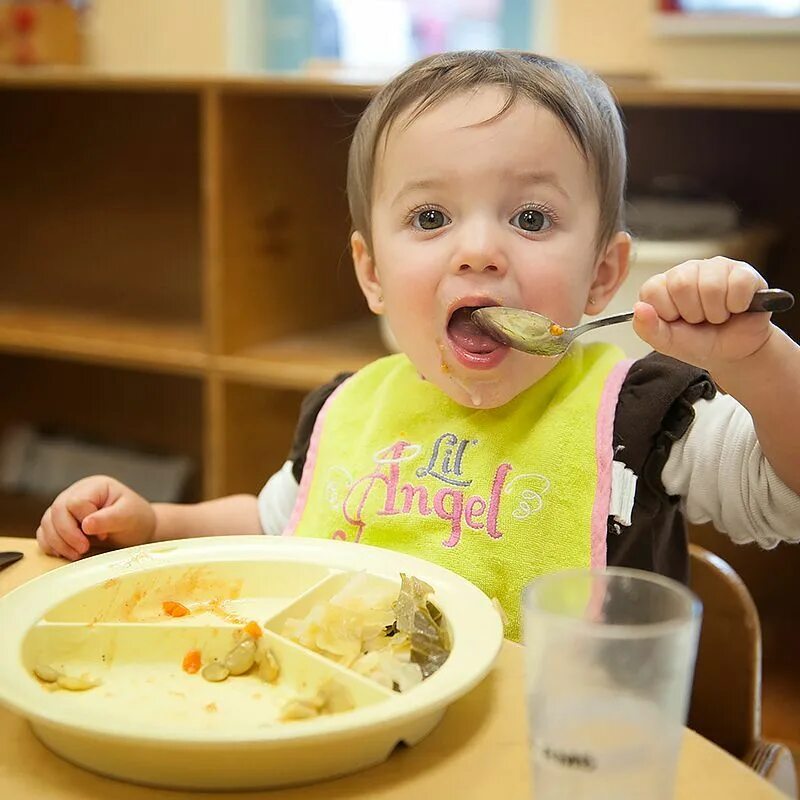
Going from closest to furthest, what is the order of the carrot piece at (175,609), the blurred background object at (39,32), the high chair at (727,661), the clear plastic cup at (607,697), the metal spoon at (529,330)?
1. the clear plastic cup at (607,697)
2. the carrot piece at (175,609)
3. the metal spoon at (529,330)
4. the high chair at (727,661)
5. the blurred background object at (39,32)

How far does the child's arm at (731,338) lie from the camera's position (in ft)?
2.51

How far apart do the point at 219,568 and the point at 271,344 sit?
58.3 inches

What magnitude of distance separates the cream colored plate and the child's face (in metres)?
0.25

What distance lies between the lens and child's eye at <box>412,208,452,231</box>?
3.39 ft

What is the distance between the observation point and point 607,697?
1.68 ft

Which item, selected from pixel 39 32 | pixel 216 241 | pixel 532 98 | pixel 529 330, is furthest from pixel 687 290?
pixel 39 32

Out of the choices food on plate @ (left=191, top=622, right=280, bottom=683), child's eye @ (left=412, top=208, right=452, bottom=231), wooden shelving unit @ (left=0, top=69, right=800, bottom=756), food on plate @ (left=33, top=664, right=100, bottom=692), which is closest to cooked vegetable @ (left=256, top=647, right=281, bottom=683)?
food on plate @ (left=191, top=622, right=280, bottom=683)

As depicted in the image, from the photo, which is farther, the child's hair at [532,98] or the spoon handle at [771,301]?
the child's hair at [532,98]

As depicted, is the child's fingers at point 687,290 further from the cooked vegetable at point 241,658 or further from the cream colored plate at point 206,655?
the cooked vegetable at point 241,658

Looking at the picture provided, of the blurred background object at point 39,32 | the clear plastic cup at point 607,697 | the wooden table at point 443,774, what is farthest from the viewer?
the blurred background object at point 39,32

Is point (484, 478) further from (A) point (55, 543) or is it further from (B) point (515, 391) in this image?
(A) point (55, 543)

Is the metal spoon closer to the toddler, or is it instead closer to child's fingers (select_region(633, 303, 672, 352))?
the toddler

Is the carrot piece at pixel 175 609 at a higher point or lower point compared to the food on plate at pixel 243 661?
lower

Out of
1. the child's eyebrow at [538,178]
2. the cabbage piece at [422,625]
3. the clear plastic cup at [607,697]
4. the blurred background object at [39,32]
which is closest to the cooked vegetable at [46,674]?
the cabbage piece at [422,625]
